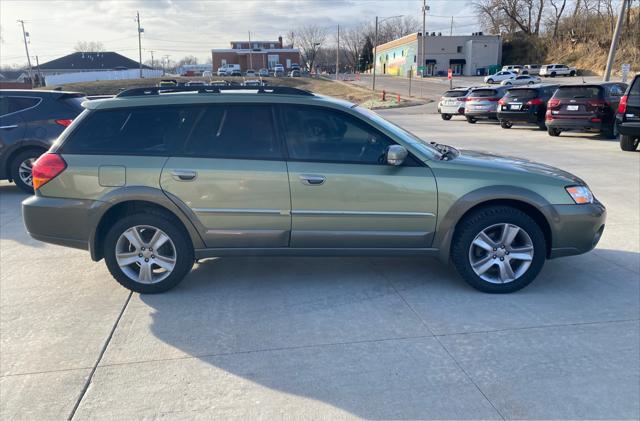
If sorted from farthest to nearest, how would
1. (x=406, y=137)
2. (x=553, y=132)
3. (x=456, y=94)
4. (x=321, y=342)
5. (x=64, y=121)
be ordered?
(x=456, y=94), (x=553, y=132), (x=64, y=121), (x=406, y=137), (x=321, y=342)

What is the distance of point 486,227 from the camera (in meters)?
4.16

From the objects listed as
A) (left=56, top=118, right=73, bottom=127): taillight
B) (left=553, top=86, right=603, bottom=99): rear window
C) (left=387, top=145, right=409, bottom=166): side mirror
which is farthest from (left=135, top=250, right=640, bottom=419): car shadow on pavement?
(left=553, top=86, right=603, bottom=99): rear window

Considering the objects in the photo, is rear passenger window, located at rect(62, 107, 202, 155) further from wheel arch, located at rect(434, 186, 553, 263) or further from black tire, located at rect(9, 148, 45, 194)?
black tire, located at rect(9, 148, 45, 194)

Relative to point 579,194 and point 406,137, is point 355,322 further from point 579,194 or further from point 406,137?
point 579,194

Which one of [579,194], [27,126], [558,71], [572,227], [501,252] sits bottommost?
[501,252]

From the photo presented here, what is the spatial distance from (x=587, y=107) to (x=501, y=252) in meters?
12.3

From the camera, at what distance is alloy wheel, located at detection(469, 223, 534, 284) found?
419cm

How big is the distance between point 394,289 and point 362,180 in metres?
1.02

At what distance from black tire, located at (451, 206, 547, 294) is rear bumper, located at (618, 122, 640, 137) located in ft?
29.3

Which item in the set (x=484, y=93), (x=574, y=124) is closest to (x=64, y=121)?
(x=574, y=124)

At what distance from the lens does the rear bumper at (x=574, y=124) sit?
14195 mm

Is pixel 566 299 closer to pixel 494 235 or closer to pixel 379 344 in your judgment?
pixel 494 235

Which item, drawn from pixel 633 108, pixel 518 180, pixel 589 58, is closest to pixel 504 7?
pixel 589 58

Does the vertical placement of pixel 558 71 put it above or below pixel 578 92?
above
